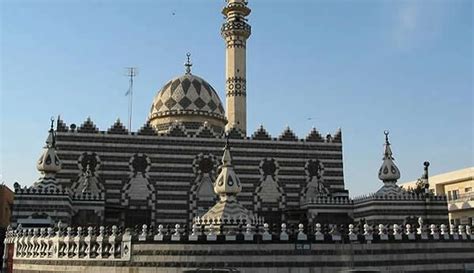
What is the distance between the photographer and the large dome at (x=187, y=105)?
118 feet

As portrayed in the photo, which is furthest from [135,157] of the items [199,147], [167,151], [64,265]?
[64,265]

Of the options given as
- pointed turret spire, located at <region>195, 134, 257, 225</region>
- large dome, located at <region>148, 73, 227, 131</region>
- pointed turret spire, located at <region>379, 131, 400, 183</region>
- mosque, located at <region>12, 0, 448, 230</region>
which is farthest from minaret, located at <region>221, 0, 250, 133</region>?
pointed turret spire, located at <region>195, 134, 257, 225</region>

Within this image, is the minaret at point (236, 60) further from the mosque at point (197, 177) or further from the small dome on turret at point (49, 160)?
the small dome on turret at point (49, 160)

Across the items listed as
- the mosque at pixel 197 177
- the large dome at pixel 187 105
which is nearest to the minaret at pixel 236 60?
the large dome at pixel 187 105

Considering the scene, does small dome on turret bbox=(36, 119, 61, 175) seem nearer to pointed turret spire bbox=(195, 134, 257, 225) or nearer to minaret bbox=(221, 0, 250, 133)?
pointed turret spire bbox=(195, 134, 257, 225)

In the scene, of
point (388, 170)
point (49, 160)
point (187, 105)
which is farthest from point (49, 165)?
point (388, 170)

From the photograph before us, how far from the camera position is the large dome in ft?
118

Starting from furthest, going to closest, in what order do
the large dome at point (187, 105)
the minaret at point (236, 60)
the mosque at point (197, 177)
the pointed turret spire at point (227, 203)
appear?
the minaret at point (236, 60)
the large dome at point (187, 105)
the mosque at point (197, 177)
the pointed turret spire at point (227, 203)

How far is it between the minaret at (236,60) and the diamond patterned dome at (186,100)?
6.02 ft

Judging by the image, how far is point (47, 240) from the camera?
21.4 m

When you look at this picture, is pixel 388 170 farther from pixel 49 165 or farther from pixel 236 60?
pixel 49 165

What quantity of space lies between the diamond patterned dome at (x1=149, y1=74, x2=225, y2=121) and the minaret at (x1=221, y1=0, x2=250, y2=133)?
6.02 feet

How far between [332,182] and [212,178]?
26.4ft

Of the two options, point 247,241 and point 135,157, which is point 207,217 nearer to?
point 247,241
